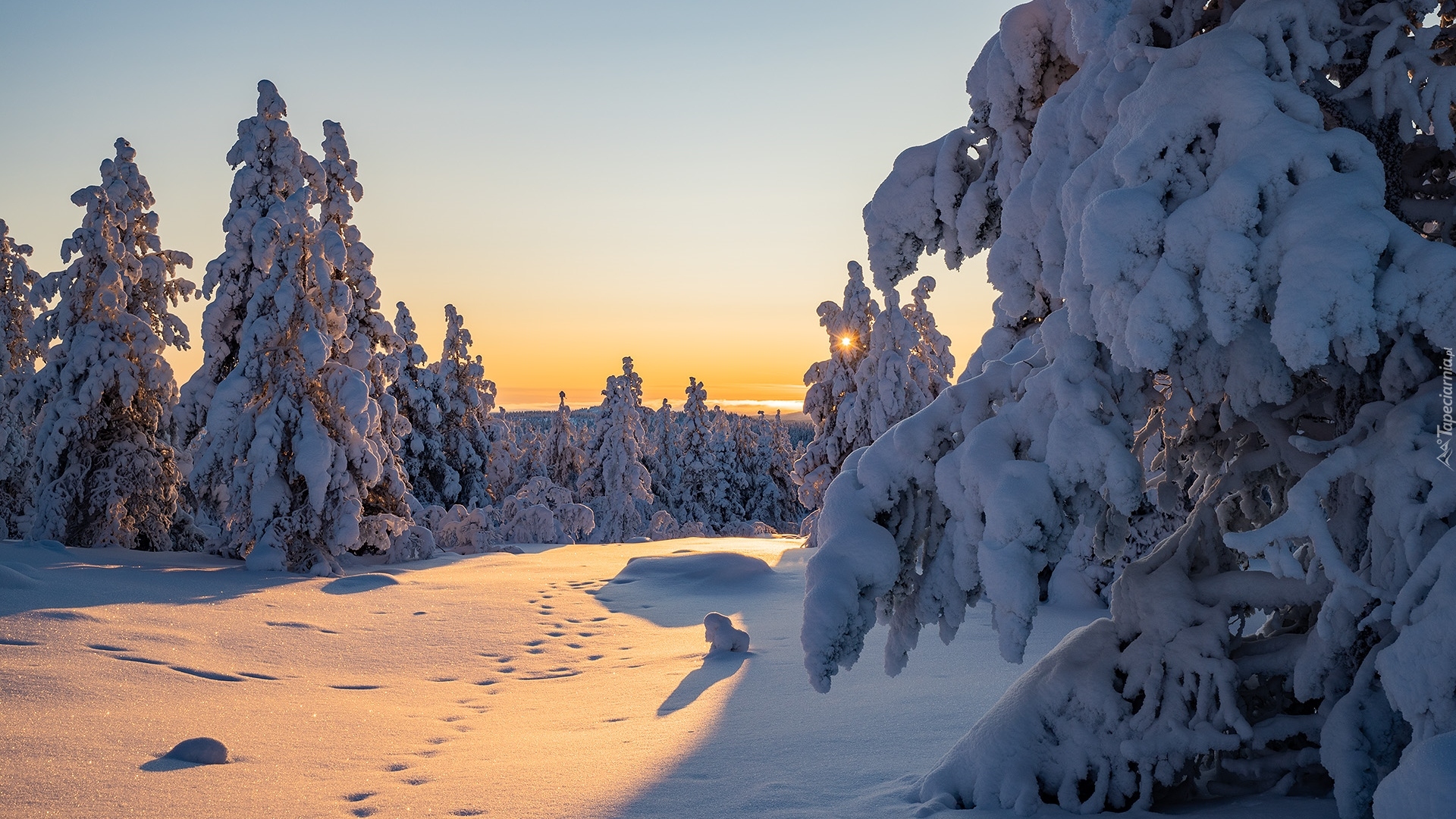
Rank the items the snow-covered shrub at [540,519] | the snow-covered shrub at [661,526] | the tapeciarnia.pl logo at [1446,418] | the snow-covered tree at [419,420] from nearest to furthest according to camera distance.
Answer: the tapeciarnia.pl logo at [1446,418]
the snow-covered shrub at [540,519]
the snow-covered tree at [419,420]
the snow-covered shrub at [661,526]

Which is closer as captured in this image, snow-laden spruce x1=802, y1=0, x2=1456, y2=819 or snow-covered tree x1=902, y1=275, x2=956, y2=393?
snow-laden spruce x1=802, y1=0, x2=1456, y2=819

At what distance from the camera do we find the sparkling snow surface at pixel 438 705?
4641 millimetres

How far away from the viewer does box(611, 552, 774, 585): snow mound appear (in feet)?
51.0

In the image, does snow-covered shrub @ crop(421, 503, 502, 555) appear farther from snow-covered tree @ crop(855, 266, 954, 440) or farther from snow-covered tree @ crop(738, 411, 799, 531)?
snow-covered tree @ crop(738, 411, 799, 531)

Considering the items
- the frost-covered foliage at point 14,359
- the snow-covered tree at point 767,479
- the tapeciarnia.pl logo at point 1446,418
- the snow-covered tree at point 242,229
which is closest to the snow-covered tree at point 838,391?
the snow-covered tree at point 242,229

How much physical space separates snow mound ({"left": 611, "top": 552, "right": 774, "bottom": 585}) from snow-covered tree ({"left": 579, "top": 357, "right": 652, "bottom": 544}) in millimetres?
19637

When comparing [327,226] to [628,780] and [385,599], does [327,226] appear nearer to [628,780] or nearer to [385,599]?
[385,599]

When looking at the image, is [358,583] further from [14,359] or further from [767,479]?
[767,479]

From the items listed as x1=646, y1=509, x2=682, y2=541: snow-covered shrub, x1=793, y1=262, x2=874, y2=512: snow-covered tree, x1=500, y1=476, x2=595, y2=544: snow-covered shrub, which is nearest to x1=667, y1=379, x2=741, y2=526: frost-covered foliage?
x1=646, y1=509, x2=682, y2=541: snow-covered shrub

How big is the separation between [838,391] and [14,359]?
2425 cm

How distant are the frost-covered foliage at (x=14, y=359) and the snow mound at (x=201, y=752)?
25.0 meters

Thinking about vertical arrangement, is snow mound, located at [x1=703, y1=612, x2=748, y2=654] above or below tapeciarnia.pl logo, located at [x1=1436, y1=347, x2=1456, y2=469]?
below

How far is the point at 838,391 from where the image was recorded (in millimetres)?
26188

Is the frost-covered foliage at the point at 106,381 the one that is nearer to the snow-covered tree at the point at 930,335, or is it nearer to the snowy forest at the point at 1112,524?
the snowy forest at the point at 1112,524
